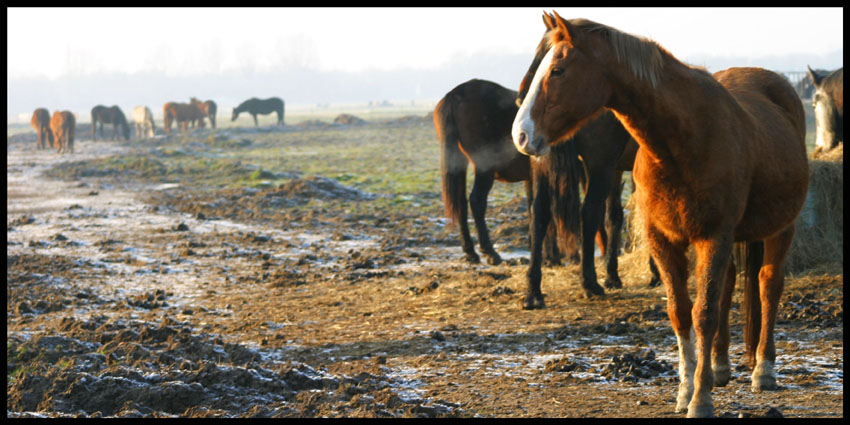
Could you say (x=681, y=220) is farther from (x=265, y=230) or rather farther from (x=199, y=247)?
(x=265, y=230)

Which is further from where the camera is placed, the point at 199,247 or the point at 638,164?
the point at 199,247

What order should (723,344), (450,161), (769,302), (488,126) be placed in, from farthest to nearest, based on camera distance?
(450,161) < (488,126) < (769,302) < (723,344)

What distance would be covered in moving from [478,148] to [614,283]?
7.27ft

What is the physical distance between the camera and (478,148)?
9.25 metres

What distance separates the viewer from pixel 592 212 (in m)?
7.51

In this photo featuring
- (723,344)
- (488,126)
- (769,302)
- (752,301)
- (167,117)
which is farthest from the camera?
(167,117)

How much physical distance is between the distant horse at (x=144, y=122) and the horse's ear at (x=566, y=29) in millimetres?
45921

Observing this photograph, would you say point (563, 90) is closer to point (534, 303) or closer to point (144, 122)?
point (534, 303)

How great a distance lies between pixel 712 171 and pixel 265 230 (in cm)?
939

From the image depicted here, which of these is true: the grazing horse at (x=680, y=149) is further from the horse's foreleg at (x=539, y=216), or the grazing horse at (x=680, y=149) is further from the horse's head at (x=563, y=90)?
the horse's foreleg at (x=539, y=216)

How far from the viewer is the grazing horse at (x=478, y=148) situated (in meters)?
8.98

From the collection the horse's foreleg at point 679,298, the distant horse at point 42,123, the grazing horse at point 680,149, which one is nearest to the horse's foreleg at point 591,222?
the grazing horse at point 680,149

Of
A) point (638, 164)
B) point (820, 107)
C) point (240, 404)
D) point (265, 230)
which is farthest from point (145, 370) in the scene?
point (820, 107)

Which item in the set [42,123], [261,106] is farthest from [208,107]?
[42,123]
